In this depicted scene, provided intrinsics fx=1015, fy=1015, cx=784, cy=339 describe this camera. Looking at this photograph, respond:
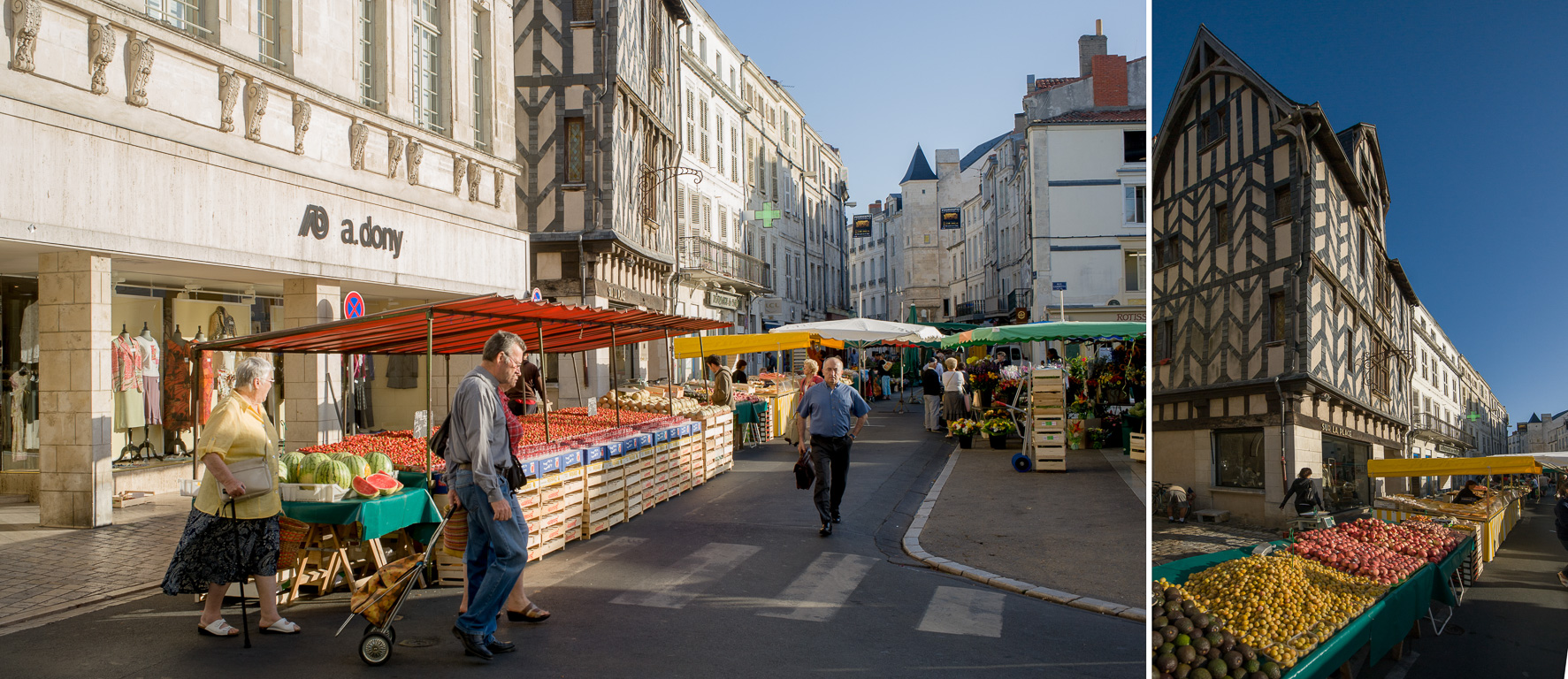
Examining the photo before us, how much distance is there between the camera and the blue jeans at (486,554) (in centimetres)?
511

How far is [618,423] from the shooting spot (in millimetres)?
10312

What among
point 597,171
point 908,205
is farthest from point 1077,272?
point 908,205

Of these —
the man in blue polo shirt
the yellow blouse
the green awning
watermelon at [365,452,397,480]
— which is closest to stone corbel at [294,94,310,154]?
watermelon at [365,452,397,480]

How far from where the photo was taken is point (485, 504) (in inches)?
205

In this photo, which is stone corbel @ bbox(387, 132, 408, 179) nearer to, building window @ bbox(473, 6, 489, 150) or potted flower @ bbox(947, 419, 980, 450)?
building window @ bbox(473, 6, 489, 150)

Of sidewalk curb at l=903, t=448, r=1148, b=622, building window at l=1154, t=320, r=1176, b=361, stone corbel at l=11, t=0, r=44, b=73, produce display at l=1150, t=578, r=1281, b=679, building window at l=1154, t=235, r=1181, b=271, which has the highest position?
stone corbel at l=11, t=0, r=44, b=73

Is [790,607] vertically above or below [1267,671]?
below

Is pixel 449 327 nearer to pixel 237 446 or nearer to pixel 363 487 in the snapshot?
pixel 363 487

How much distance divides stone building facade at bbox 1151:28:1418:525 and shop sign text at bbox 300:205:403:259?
469 inches

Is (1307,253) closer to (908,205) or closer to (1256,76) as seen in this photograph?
(1256,76)

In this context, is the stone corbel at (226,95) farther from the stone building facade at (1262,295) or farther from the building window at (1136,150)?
the stone building facade at (1262,295)

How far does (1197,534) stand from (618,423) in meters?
9.08

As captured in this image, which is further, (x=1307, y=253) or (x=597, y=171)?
(x=597, y=171)

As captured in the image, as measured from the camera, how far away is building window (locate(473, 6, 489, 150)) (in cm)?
1652
